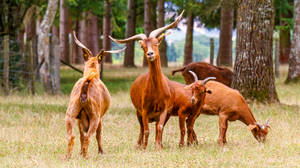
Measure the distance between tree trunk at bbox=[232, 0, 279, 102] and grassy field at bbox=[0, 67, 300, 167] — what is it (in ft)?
1.64

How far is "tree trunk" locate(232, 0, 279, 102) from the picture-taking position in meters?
13.6

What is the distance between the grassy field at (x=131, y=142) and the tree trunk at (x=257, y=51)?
50cm

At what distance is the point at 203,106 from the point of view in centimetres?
973

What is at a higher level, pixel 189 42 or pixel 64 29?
pixel 64 29

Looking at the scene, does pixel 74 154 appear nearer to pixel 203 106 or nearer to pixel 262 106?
pixel 203 106

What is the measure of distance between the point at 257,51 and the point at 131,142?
219 inches

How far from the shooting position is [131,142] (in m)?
9.41

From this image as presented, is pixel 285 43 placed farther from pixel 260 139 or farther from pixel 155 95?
pixel 155 95

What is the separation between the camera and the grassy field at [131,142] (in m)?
7.21

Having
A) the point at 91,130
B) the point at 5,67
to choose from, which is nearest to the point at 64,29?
the point at 5,67

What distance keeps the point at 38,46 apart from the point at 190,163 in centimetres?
1256

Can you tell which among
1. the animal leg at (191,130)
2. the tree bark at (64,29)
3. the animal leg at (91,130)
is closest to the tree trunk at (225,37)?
the tree bark at (64,29)

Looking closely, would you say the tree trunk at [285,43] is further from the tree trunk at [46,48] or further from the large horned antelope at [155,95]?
the large horned antelope at [155,95]

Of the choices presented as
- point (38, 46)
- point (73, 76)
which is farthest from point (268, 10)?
point (73, 76)
